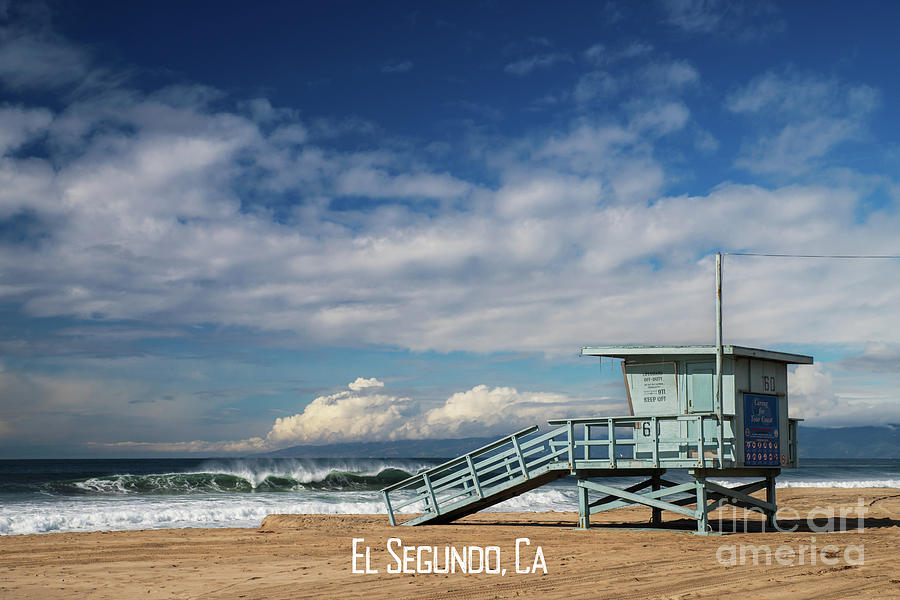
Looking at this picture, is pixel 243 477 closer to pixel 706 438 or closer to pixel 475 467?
pixel 475 467

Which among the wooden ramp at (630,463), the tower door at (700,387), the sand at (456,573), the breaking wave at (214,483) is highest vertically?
the tower door at (700,387)

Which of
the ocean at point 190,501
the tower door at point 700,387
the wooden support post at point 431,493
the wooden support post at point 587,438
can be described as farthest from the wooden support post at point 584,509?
the ocean at point 190,501

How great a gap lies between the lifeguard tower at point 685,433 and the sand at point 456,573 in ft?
3.28

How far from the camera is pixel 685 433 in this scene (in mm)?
16375

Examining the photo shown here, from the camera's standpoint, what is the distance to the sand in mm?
10516

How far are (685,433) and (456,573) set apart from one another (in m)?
6.65

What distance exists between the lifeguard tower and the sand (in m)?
1.00

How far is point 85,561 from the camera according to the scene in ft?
46.8

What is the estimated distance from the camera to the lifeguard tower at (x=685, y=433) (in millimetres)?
16109

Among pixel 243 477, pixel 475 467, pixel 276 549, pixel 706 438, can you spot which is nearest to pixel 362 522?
pixel 475 467

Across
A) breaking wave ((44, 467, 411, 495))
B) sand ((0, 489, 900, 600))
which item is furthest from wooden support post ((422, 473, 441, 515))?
breaking wave ((44, 467, 411, 495))

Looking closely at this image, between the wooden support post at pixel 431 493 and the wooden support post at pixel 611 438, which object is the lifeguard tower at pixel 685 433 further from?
the wooden support post at pixel 431 493

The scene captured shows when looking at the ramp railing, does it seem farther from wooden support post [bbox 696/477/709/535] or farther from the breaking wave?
the breaking wave

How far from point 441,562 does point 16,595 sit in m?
6.31
